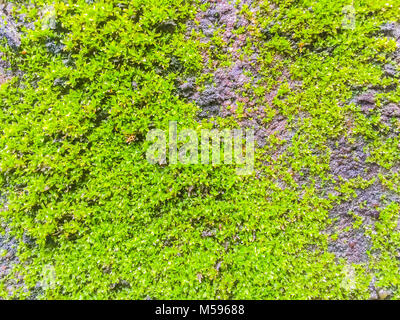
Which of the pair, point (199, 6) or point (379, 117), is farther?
→ point (199, 6)

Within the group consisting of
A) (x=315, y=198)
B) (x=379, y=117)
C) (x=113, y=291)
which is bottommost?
(x=113, y=291)

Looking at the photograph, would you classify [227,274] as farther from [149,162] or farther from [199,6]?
[199,6]

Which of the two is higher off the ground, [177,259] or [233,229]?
[233,229]

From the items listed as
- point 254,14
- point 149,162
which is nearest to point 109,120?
point 149,162
